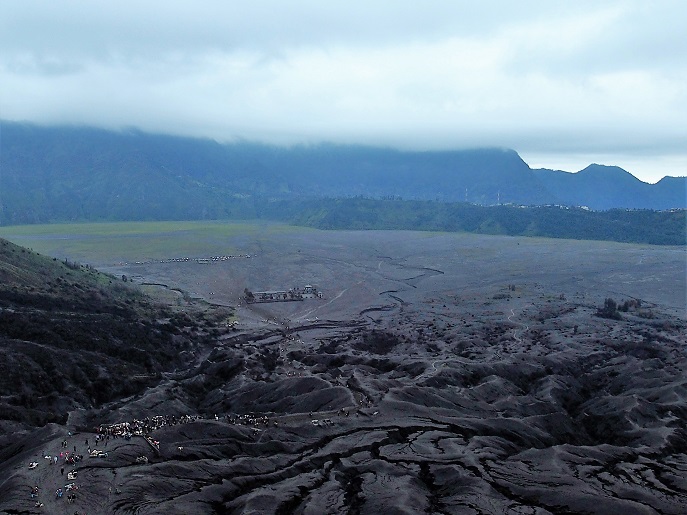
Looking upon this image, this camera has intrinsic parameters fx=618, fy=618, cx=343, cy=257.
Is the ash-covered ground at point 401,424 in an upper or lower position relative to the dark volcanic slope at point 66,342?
upper

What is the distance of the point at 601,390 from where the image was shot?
251 feet

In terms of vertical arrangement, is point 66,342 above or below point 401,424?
below

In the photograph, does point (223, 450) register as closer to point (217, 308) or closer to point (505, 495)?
point (505, 495)

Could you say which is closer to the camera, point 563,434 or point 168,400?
point 563,434

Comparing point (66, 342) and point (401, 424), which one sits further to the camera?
point (66, 342)

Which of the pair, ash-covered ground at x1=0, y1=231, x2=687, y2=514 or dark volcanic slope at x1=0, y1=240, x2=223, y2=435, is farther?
dark volcanic slope at x1=0, y1=240, x2=223, y2=435

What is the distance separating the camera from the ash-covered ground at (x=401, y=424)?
144 feet

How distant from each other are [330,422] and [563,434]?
23.4 meters

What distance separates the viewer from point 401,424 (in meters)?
57.8

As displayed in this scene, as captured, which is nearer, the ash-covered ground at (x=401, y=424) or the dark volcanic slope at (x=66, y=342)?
the ash-covered ground at (x=401, y=424)

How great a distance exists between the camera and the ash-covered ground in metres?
43.9

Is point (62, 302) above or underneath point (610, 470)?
underneath

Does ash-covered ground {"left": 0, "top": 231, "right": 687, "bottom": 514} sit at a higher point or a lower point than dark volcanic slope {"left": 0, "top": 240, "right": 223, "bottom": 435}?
higher

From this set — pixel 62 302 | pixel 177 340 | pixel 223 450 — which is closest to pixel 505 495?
pixel 223 450
